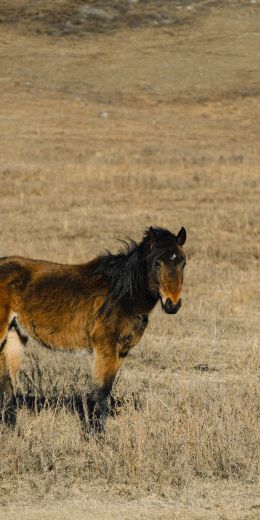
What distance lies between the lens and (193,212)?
22016 mm

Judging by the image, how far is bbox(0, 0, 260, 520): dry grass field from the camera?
611cm

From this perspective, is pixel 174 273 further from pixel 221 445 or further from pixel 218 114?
pixel 218 114

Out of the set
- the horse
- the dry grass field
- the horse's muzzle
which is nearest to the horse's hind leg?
the horse

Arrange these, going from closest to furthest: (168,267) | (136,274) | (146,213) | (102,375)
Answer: (168,267)
(102,375)
(136,274)
(146,213)

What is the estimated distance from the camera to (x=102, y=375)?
6.70m

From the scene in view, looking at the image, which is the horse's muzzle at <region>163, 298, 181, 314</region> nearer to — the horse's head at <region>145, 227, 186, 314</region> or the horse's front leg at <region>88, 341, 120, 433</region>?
the horse's head at <region>145, 227, 186, 314</region>

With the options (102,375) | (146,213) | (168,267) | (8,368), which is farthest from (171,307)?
(146,213)

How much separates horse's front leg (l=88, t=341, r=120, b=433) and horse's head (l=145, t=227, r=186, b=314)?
1.82ft

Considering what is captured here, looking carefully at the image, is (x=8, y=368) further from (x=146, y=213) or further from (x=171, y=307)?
(x=146, y=213)

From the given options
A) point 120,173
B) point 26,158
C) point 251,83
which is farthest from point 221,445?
point 251,83

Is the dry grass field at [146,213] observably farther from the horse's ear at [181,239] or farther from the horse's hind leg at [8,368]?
the horse's ear at [181,239]

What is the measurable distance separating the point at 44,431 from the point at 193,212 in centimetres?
1545

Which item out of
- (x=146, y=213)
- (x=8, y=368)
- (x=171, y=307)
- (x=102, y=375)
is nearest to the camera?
(x=171, y=307)

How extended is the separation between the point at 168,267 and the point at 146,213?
15641 millimetres
